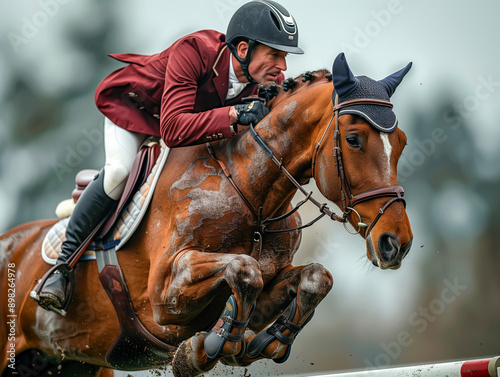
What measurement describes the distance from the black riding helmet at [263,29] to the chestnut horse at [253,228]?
25 cm

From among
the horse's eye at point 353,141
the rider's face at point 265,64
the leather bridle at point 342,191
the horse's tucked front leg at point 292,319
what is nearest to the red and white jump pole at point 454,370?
the horse's tucked front leg at point 292,319

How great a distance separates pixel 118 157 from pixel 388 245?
1.78 m

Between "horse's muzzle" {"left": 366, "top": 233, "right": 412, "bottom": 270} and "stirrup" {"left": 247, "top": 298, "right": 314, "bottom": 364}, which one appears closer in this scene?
"horse's muzzle" {"left": 366, "top": 233, "right": 412, "bottom": 270}

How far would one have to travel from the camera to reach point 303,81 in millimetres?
3441

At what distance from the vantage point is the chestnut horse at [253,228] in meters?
2.94

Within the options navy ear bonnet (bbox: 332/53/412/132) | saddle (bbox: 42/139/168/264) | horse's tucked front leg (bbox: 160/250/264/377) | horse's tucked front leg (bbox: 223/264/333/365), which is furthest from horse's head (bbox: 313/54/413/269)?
saddle (bbox: 42/139/168/264)

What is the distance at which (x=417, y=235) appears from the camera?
1186cm

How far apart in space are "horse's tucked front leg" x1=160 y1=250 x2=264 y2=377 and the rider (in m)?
0.67

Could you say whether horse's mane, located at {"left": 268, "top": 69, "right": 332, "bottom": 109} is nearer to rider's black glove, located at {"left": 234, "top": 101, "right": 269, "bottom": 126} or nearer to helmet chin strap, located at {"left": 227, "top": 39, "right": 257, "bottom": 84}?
rider's black glove, located at {"left": 234, "top": 101, "right": 269, "bottom": 126}

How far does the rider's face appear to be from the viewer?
3.55m

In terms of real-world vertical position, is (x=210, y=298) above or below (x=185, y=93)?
below

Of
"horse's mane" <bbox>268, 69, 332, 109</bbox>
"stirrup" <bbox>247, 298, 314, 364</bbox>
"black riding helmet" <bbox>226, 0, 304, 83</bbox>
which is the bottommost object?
"stirrup" <bbox>247, 298, 314, 364</bbox>

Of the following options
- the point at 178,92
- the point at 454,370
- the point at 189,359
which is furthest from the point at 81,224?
the point at 454,370

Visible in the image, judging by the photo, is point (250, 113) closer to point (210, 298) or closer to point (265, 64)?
point (265, 64)
